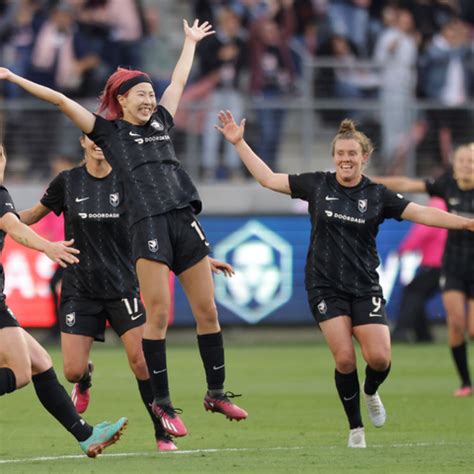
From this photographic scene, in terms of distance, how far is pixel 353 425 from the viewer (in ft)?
33.8

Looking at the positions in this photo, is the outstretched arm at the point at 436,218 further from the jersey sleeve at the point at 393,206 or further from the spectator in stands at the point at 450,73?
the spectator in stands at the point at 450,73

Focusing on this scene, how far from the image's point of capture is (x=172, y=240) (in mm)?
9773

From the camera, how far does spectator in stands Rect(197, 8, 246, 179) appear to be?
20.9 metres

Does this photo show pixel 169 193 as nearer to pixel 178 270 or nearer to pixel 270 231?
pixel 178 270

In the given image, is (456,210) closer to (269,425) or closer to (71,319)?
(269,425)

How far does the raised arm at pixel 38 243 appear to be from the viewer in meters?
8.39

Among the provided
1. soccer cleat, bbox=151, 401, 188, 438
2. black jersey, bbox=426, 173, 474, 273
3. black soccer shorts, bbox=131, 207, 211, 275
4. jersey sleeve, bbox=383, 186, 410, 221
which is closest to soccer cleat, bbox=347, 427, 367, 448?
soccer cleat, bbox=151, 401, 188, 438

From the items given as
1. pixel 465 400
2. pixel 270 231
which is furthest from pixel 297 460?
pixel 270 231

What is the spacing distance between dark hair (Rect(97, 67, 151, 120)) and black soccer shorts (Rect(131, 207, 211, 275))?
32.5 inches

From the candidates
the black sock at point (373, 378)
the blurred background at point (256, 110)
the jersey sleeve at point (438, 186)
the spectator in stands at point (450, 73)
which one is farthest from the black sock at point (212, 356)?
the spectator in stands at point (450, 73)

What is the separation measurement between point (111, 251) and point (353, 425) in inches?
89.5

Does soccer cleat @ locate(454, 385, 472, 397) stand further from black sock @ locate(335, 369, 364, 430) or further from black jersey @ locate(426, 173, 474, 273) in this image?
black sock @ locate(335, 369, 364, 430)

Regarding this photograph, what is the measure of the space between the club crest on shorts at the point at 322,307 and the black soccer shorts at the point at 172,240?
3.10 feet

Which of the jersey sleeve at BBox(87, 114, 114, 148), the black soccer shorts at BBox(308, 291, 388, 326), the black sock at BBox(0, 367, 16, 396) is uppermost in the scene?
the jersey sleeve at BBox(87, 114, 114, 148)
